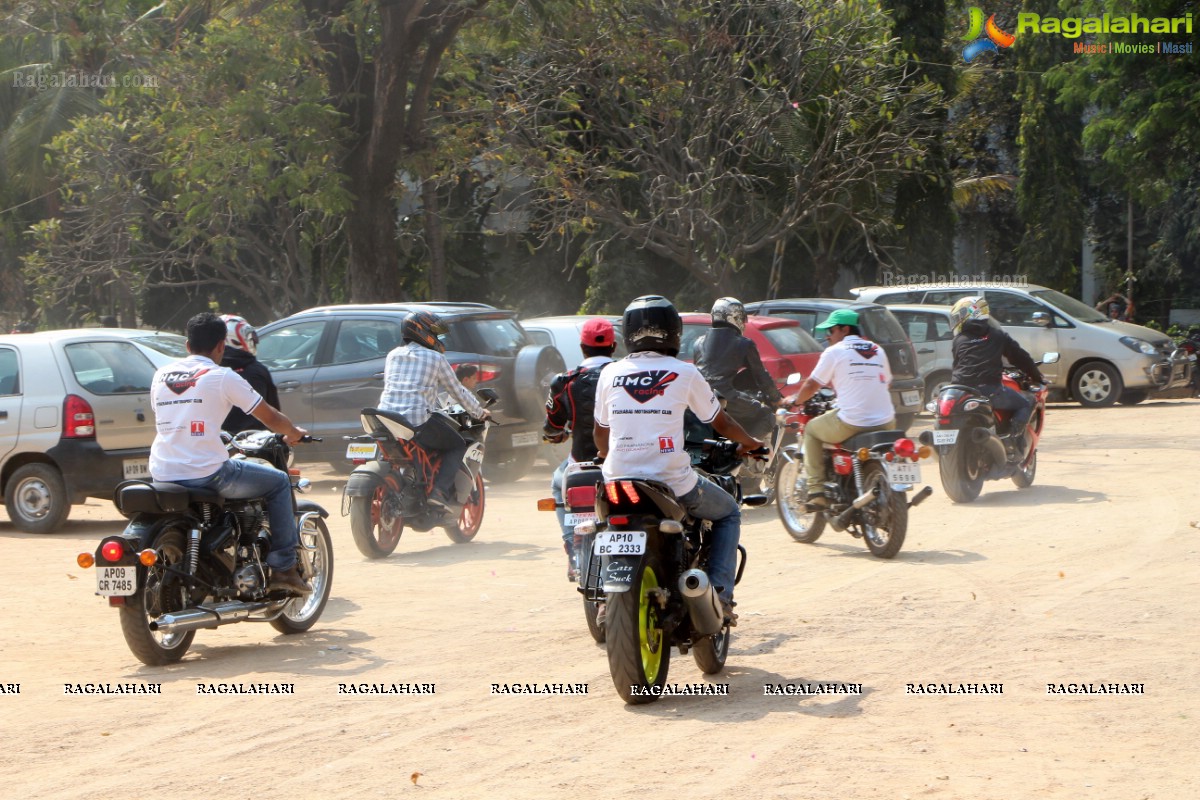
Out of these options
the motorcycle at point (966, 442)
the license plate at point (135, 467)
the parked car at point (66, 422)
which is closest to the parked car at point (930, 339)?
the motorcycle at point (966, 442)

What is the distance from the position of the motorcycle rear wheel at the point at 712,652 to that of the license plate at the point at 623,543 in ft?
2.35

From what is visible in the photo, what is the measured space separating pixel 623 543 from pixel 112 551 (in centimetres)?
251

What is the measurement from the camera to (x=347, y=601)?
909cm

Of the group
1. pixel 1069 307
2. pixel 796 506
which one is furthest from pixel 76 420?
pixel 1069 307

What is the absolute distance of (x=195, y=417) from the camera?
7.34 meters

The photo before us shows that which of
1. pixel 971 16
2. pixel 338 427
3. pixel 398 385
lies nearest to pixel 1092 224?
pixel 971 16

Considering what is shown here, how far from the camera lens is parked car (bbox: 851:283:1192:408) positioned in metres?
22.1

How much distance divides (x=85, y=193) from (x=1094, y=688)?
23494 millimetres

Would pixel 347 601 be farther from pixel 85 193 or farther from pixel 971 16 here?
pixel 971 16

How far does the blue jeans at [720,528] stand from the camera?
650cm

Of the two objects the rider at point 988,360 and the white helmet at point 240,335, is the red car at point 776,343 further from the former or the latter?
the white helmet at point 240,335

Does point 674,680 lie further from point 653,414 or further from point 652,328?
point 652,328

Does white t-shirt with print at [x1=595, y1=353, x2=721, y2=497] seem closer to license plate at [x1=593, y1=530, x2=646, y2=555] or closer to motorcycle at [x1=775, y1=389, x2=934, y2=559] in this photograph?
license plate at [x1=593, y1=530, x2=646, y2=555]

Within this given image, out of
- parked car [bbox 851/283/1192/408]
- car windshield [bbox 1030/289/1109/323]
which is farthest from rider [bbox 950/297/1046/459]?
car windshield [bbox 1030/289/1109/323]
